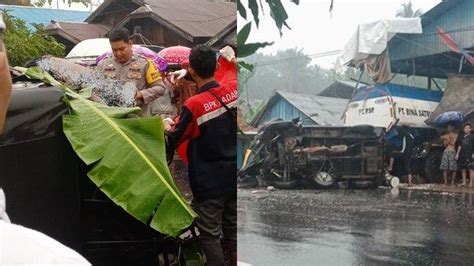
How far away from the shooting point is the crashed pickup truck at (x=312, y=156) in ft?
8.91

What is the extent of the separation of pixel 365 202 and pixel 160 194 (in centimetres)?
104

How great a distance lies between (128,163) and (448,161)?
1550mm

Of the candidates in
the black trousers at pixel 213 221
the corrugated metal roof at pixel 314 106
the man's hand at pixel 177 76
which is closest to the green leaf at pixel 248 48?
the corrugated metal roof at pixel 314 106

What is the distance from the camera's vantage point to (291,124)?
288 cm

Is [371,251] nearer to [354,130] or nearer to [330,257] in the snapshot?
[330,257]

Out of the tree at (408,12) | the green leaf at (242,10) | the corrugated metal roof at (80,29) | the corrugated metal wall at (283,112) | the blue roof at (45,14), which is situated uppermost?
the blue roof at (45,14)

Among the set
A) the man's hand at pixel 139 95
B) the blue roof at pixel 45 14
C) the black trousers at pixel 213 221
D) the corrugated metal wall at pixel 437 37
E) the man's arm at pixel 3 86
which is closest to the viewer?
the man's arm at pixel 3 86

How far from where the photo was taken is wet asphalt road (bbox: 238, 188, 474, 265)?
258 cm

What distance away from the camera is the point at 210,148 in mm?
3582

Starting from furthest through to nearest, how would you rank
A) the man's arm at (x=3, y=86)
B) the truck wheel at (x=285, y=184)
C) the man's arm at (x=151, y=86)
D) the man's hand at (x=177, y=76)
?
the man's hand at (x=177, y=76), the man's arm at (x=151, y=86), the truck wheel at (x=285, y=184), the man's arm at (x=3, y=86)

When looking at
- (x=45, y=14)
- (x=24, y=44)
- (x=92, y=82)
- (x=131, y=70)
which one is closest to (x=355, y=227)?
(x=92, y=82)

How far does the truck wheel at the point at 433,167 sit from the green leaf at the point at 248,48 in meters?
0.86

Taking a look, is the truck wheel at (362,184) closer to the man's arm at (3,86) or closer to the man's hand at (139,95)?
the man's arm at (3,86)

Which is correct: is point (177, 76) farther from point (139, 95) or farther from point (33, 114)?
point (33, 114)
